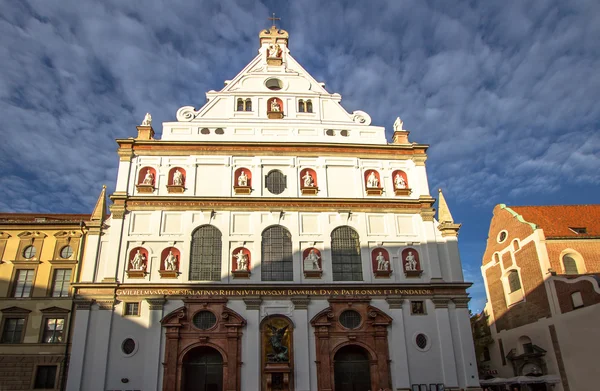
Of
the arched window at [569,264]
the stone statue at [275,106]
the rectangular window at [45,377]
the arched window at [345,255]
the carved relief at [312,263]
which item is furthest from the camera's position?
the stone statue at [275,106]

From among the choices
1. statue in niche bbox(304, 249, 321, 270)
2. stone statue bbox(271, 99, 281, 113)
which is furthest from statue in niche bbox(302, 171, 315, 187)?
stone statue bbox(271, 99, 281, 113)

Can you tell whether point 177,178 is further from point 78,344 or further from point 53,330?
point 53,330

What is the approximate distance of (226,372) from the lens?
24.9m

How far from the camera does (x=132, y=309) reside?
26125 mm

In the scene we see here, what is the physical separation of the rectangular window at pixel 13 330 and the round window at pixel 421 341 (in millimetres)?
22350

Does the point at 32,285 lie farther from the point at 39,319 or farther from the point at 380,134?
the point at 380,134

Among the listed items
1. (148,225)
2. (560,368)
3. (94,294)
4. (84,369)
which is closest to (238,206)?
(148,225)

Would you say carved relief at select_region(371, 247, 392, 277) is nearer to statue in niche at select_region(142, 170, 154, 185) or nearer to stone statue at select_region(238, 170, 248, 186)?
stone statue at select_region(238, 170, 248, 186)

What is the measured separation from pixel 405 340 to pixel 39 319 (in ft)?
68.3

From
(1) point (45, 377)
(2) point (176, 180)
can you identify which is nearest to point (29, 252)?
(1) point (45, 377)

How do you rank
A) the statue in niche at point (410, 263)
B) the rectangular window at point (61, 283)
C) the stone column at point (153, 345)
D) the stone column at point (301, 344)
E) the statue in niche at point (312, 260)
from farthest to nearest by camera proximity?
the rectangular window at point (61, 283) → the statue in niche at point (410, 263) → the statue in niche at point (312, 260) → the stone column at point (301, 344) → the stone column at point (153, 345)

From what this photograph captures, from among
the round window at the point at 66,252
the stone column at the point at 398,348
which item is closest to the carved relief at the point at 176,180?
the round window at the point at 66,252

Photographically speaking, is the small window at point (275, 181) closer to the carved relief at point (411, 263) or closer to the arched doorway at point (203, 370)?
the carved relief at point (411, 263)

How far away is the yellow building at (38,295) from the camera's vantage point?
85.8 feet
